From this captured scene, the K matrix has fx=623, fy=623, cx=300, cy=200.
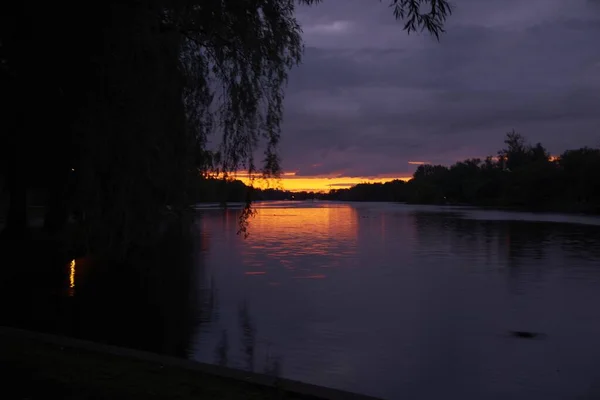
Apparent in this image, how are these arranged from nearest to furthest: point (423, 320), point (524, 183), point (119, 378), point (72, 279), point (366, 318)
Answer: point (119, 378)
point (423, 320)
point (366, 318)
point (72, 279)
point (524, 183)

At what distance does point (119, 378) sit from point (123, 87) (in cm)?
344

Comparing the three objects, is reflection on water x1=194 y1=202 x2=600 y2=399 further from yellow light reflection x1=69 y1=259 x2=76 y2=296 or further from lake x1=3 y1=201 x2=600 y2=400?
yellow light reflection x1=69 y1=259 x2=76 y2=296

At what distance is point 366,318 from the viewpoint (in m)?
10.6

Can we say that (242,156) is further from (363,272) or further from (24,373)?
(363,272)

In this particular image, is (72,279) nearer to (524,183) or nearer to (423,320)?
(423,320)

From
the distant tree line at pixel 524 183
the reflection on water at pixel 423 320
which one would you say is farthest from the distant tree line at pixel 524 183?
the reflection on water at pixel 423 320

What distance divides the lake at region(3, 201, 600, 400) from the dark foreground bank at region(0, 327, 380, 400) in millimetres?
1444

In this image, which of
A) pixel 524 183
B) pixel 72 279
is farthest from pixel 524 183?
pixel 72 279

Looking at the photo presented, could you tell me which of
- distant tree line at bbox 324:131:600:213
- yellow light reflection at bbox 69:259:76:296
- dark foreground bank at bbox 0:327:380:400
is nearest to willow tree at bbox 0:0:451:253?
dark foreground bank at bbox 0:327:380:400

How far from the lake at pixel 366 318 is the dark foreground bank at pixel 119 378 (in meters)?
1.44

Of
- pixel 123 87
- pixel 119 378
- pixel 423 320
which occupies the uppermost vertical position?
pixel 123 87

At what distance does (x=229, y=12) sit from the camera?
28.1 feet

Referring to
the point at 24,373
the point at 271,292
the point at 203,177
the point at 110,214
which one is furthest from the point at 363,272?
the point at 24,373

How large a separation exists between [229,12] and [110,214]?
3.19 m
